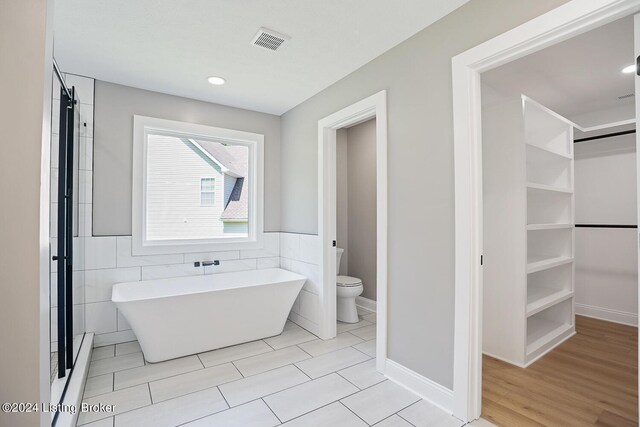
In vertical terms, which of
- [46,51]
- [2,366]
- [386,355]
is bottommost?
[386,355]

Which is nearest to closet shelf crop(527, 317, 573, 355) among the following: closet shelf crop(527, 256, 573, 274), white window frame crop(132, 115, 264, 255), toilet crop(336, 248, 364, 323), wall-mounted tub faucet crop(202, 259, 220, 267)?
closet shelf crop(527, 256, 573, 274)

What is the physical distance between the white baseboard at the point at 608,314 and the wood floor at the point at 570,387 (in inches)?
20.4

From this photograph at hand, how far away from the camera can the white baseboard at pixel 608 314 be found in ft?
11.0

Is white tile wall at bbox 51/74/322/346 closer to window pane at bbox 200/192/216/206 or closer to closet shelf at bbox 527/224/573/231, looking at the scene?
window pane at bbox 200/192/216/206

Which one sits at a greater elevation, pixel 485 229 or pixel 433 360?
pixel 485 229

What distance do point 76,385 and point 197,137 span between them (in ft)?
8.00

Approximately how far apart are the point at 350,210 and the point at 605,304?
3.22 metres

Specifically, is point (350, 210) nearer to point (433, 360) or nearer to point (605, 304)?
point (433, 360)

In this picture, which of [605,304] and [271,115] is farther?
[271,115]

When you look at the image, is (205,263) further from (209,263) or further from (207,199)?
(207,199)

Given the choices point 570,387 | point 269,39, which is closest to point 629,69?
point 570,387

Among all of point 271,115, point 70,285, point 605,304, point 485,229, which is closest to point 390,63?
point 485,229

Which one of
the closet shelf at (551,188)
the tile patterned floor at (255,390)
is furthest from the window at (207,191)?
the closet shelf at (551,188)

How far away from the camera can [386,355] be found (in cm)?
232
